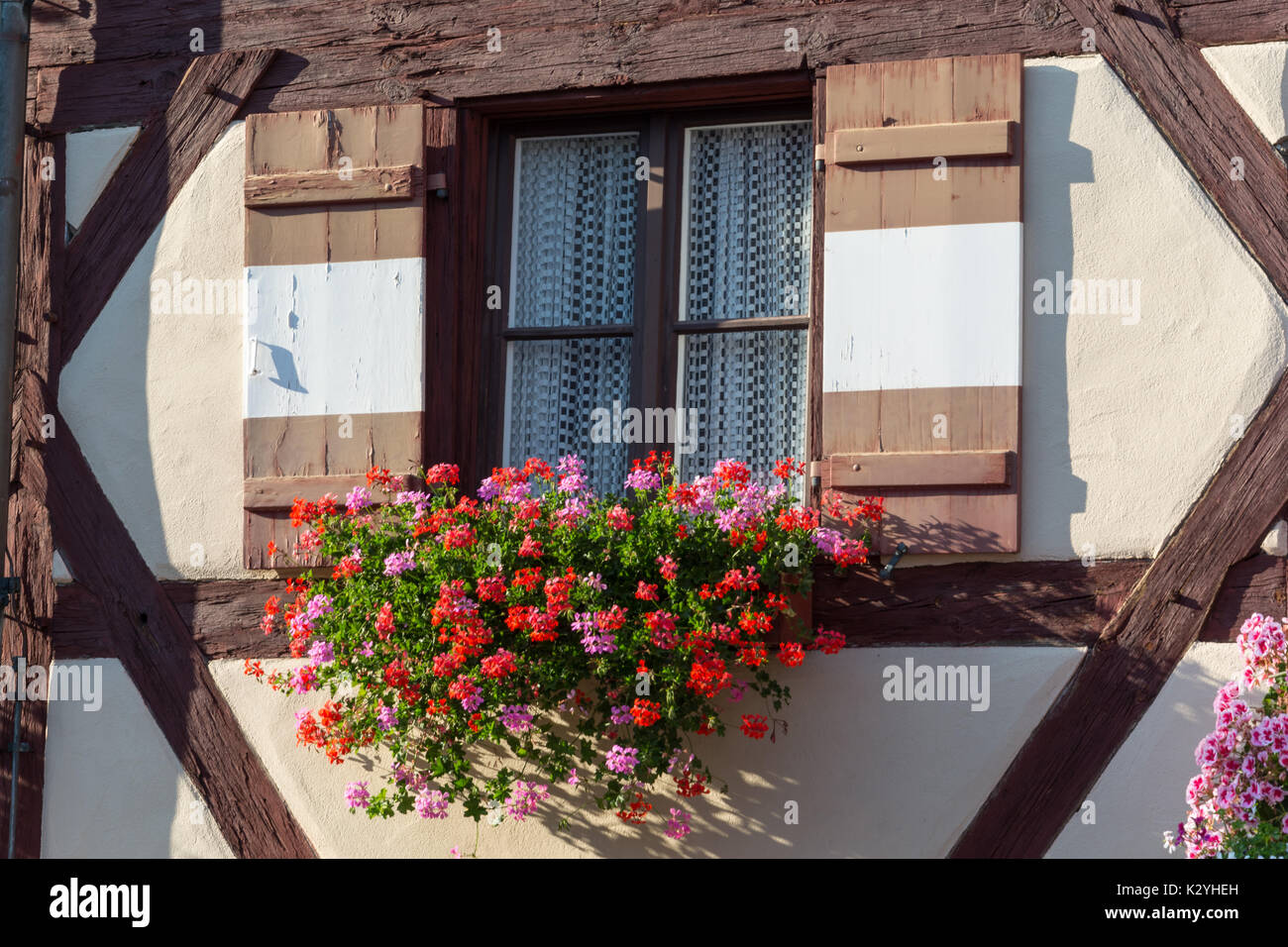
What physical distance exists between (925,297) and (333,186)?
6.41 feet

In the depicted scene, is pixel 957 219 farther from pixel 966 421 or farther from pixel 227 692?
pixel 227 692

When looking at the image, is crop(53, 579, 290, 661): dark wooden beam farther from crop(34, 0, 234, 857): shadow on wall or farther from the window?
the window

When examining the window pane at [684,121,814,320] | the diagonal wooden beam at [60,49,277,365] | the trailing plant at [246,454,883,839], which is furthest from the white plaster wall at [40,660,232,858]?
the window pane at [684,121,814,320]

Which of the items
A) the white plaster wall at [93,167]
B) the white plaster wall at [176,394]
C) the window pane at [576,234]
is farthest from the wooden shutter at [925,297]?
the white plaster wall at [93,167]

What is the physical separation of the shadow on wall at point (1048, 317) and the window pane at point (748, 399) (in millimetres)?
762

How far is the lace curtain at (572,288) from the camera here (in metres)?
5.76

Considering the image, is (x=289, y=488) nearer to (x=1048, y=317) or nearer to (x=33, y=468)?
(x=33, y=468)

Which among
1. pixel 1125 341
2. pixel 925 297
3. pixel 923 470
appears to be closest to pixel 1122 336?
pixel 1125 341

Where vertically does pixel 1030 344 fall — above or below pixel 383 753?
above

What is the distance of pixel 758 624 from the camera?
15.5ft

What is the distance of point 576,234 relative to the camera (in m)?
5.88

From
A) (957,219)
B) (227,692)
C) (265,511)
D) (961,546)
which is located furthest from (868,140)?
(227,692)

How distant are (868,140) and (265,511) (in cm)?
223

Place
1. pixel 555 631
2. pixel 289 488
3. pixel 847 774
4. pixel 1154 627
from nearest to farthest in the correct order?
pixel 555 631 < pixel 1154 627 < pixel 847 774 < pixel 289 488
